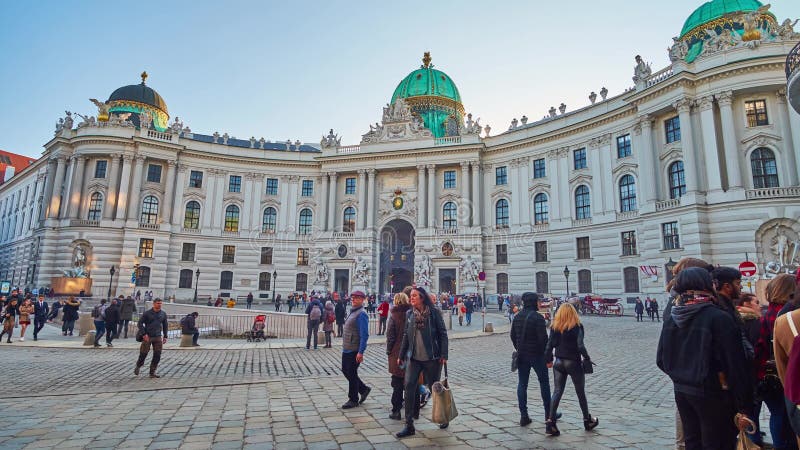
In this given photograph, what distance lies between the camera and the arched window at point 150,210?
139ft

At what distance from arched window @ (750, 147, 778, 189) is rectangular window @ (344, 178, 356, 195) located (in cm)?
3407

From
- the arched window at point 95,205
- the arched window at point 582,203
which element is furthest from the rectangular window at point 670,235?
the arched window at point 95,205

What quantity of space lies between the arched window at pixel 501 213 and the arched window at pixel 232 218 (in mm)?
27252

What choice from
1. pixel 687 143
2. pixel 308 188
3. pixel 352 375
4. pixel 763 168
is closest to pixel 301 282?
pixel 308 188

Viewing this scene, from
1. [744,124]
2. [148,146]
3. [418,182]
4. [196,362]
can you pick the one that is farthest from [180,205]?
[744,124]

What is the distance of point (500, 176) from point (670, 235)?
16925 mm

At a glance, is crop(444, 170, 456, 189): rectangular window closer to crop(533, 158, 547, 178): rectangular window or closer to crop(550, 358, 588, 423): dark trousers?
crop(533, 158, 547, 178): rectangular window

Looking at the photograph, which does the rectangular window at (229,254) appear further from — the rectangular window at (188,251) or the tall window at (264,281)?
the tall window at (264,281)

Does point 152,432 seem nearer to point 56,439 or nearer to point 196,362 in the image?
point 56,439

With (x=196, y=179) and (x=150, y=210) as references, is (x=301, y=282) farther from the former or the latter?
(x=150, y=210)

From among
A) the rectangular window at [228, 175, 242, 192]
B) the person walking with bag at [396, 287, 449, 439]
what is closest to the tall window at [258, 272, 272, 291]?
the rectangular window at [228, 175, 242, 192]

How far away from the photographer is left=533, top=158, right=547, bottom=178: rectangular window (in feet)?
129

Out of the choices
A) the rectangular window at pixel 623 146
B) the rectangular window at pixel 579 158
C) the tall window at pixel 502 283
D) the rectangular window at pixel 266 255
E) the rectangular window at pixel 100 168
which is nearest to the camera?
the rectangular window at pixel 623 146

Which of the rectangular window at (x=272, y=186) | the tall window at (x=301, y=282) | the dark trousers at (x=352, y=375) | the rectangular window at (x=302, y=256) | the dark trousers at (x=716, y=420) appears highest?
the rectangular window at (x=272, y=186)
